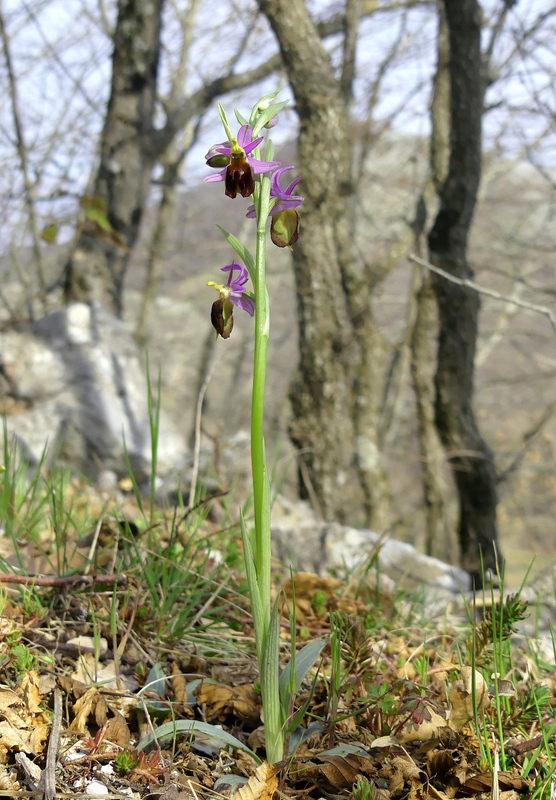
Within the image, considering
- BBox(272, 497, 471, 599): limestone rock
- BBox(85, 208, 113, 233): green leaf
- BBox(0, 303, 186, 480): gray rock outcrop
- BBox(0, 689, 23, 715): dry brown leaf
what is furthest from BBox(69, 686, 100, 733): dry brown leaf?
BBox(85, 208, 113, 233): green leaf

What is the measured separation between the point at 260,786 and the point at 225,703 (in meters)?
0.30

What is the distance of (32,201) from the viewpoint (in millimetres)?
6367

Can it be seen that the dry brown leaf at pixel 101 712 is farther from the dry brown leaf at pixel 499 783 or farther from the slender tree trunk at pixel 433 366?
the slender tree trunk at pixel 433 366

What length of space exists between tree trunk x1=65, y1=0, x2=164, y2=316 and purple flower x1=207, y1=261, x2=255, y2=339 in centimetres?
424

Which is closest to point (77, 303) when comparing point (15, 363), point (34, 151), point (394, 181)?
point (15, 363)

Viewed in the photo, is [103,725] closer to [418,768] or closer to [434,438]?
[418,768]

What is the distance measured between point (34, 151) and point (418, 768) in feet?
24.7

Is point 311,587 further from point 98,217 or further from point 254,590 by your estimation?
point 98,217

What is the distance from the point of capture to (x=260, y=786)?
1201mm

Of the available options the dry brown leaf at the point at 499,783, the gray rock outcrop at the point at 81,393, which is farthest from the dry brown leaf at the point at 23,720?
the gray rock outcrop at the point at 81,393

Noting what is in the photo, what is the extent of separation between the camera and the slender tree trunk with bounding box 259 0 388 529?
13.6 feet

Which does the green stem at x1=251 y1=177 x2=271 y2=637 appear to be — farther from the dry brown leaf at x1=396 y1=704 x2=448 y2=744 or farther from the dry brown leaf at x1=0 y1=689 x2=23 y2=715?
the dry brown leaf at x1=0 y1=689 x2=23 y2=715

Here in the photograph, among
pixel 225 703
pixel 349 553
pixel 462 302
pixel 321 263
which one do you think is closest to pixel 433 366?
pixel 462 302

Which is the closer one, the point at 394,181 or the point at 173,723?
the point at 173,723
